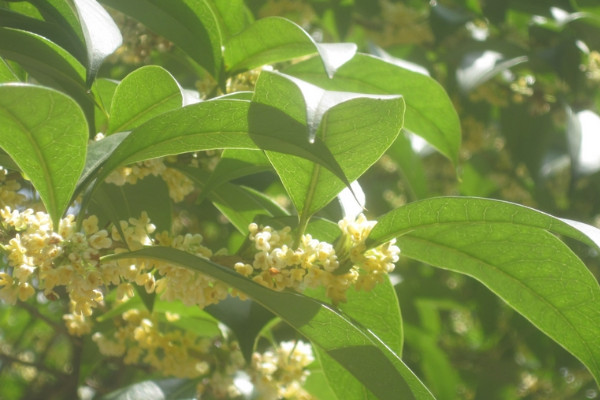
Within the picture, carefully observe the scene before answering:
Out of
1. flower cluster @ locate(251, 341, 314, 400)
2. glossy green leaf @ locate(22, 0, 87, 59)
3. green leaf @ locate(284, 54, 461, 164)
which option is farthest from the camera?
flower cluster @ locate(251, 341, 314, 400)

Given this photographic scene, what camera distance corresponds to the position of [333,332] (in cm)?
100

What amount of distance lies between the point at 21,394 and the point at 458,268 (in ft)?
7.71

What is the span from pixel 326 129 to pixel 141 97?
13.1 inches

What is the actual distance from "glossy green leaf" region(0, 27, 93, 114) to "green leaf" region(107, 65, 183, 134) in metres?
0.06

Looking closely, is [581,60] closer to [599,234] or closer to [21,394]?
[599,234]

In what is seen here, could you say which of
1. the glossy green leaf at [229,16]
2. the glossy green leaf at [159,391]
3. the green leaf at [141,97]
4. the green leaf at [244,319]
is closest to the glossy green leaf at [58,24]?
the green leaf at [141,97]

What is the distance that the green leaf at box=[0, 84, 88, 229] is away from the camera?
802 mm

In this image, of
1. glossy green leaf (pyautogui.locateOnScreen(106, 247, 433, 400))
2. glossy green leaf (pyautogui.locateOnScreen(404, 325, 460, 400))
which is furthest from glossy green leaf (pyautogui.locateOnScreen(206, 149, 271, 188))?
glossy green leaf (pyautogui.locateOnScreen(404, 325, 460, 400))

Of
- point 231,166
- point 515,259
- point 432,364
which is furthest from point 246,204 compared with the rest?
point 432,364

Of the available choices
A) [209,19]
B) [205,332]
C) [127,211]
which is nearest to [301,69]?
[209,19]

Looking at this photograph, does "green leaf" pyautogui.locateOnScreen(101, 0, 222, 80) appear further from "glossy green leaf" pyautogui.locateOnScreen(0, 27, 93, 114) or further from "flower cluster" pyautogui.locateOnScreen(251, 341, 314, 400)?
"flower cluster" pyautogui.locateOnScreen(251, 341, 314, 400)

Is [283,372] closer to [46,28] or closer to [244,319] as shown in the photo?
[244,319]

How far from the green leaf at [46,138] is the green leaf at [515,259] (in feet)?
1.39

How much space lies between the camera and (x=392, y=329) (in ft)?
3.88
